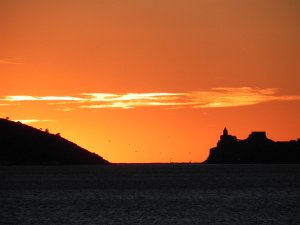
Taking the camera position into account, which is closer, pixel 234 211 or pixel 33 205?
pixel 234 211

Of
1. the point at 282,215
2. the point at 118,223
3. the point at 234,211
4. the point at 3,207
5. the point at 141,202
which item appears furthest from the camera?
the point at 141,202

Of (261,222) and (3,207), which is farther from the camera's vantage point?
(3,207)

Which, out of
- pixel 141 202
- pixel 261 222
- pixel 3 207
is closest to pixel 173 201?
pixel 141 202

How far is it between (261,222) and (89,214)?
31.2 metres

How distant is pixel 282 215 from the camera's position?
124 m

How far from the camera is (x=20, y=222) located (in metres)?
113

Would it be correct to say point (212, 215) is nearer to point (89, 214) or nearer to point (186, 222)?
point (186, 222)

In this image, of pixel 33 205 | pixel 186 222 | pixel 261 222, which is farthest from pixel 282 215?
pixel 33 205

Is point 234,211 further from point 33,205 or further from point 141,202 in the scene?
point 33,205

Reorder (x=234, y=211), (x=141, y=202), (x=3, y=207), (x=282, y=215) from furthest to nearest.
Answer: (x=141, y=202)
(x=3, y=207)
(x=234, y=211)
(x=282, y=215)

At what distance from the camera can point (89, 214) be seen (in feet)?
415

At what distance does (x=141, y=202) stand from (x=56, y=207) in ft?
74.1

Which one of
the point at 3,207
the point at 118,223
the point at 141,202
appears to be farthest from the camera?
the point at 141,202

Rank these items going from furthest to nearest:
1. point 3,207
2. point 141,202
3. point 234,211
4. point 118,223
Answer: point 141,202 → point 3,207 → point 234,211 → point 118,223
